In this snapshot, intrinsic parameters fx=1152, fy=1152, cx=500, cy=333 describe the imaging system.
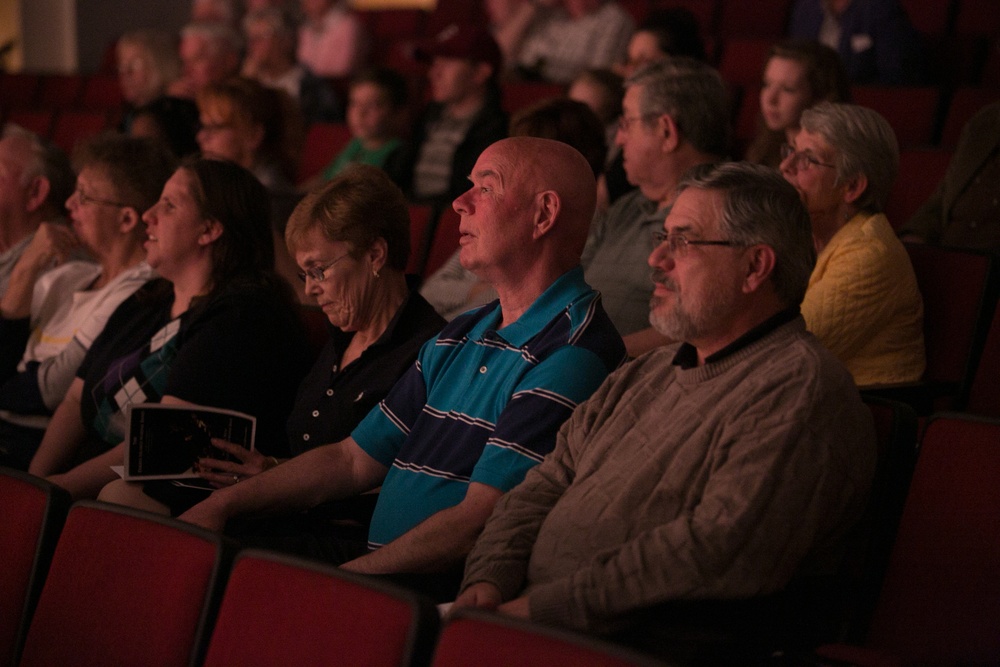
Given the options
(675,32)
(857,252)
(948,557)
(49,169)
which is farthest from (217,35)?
(948,557)

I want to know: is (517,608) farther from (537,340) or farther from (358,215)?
(358,215)

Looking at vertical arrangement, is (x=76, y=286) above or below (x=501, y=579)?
below

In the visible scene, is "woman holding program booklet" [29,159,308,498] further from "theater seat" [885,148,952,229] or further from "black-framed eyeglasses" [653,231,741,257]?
"theater seat" [885,148,952,229]

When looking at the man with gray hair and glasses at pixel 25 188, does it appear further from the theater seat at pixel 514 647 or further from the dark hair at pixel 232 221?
the theater seat at pixel 514 647

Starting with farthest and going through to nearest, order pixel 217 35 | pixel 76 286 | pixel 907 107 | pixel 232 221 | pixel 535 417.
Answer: pixel 217 35
pixel 907 107
pixel 76 286
pixel 232 221
pixel 535 417

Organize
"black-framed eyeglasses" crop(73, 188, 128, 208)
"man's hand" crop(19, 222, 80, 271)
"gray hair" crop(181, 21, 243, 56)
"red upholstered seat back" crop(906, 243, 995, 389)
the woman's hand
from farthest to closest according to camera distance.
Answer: "gray hair" crop(181, 21, 243, 56) < "man's hand" crop(19, 222, 80, 271) < "black-framed eyeglasses" crop(73, 188, 128, 208) < "red upholstered seat back" crop(906, 243, 995, 389) < the woman's hand

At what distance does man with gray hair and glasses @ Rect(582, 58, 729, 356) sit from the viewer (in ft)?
9.18

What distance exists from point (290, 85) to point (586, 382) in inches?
172

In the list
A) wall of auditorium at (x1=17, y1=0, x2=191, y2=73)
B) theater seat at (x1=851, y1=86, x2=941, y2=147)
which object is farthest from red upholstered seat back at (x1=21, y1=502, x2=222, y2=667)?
wall of auditorium at (x1=17, y1=0, x2=191, y2=73)

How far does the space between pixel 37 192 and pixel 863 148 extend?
7.77 feet

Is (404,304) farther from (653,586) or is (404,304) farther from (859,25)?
(859,25)

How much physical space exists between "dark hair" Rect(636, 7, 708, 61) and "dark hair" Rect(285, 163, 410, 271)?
6.49ft

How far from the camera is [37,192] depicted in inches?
135

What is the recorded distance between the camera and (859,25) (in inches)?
174
